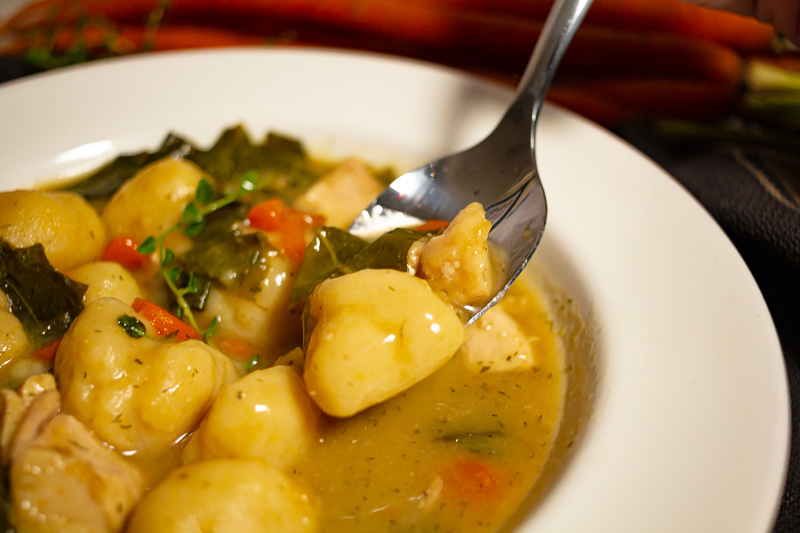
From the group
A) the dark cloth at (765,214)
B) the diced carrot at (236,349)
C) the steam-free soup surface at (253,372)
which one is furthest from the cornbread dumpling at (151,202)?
the dark cloth at (765,214)

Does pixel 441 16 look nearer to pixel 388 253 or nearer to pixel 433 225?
pixel 433 225

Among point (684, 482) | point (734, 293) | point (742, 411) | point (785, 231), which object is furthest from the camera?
point (785, 231)

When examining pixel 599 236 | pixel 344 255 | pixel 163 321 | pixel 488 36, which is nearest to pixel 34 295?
pixel 163 321

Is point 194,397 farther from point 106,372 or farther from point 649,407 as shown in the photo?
point 649,407

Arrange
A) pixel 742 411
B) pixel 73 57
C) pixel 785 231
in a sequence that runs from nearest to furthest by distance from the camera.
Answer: pixel 742 411 → pixel 785 231 → pixel 73 57

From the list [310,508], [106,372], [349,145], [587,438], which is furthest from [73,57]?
[587,438]

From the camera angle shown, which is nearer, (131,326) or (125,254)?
(131,326)
